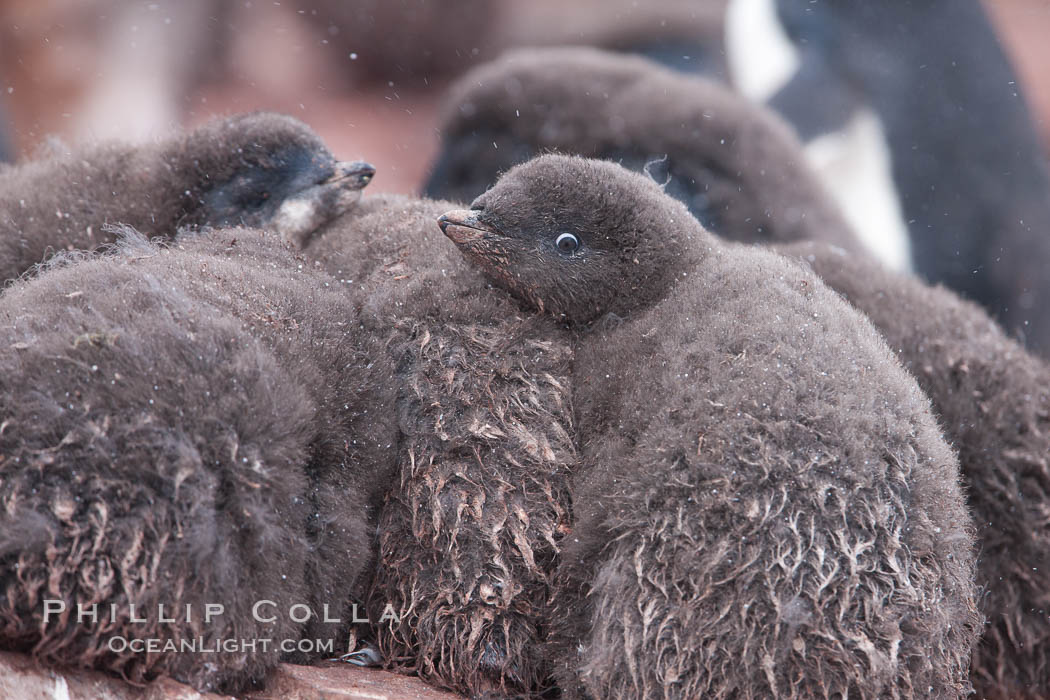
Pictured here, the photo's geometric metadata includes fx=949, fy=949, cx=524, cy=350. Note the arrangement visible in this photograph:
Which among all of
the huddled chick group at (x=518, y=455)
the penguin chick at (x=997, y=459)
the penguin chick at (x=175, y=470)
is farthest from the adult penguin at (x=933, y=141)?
the penguin chick at (x=175, y=470)

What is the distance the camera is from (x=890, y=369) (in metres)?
1.26

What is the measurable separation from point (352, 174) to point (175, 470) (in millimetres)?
861

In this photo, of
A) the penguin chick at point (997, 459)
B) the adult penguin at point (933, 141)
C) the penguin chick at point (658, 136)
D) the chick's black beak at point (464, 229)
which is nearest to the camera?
the chick's black beak at point (464, 229)

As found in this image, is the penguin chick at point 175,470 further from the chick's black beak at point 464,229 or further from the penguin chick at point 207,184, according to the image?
the penguin chick at point 207,184

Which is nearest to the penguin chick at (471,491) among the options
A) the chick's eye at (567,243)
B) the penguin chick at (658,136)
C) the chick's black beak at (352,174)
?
the chick's eye at (567,243)

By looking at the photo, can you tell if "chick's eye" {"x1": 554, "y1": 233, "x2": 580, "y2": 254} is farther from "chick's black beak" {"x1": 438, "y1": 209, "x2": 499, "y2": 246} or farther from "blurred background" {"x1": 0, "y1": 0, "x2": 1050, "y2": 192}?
"blurred background" {"x1": 0, "y1": 0, "x2": 1050, "y2": 192}

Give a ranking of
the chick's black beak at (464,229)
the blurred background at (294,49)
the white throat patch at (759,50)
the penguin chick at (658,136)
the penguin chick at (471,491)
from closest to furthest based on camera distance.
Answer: the penguin chick at (471,491) → the chick's black beak at (464,229) → the penguin chick at (658,136) → the white throat patch at (759,50) → the blurred background at (294,49)

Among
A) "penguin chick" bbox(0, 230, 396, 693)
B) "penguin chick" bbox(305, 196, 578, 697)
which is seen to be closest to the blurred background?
"penguin chick" bbox(305, 196, 578, 697)

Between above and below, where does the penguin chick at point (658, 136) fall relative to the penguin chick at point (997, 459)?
above

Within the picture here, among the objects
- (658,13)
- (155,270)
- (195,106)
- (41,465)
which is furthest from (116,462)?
(658,13)

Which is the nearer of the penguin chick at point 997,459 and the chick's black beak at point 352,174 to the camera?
the penguin chick at point 997,459

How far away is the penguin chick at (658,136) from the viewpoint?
2207mm

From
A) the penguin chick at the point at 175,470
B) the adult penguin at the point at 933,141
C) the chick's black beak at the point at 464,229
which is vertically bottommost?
the penguin chick at the point at 175,470

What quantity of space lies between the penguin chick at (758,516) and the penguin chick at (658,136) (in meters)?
0.93
